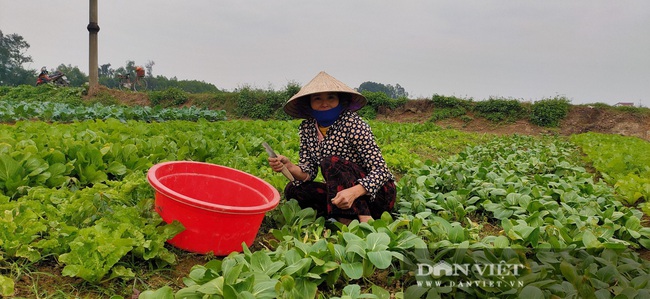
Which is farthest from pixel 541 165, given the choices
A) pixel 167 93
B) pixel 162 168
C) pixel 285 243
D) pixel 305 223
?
pixel 167 93

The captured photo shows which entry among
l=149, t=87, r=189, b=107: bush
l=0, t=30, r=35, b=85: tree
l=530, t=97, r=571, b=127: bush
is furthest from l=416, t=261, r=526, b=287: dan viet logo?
l=0, t=30, r=35, b=85: tree

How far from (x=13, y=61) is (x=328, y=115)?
79592 mm

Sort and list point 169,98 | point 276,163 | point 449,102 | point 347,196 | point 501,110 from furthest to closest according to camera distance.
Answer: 1. point 169,98
2. point 449,102
3. point 501,110
4. point 276,163
5. point 347,196

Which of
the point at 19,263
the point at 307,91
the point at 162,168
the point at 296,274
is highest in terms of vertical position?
Result: the point at 307,91

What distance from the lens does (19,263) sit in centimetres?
203

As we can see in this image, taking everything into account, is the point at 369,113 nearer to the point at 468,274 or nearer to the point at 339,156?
the point at 339,156

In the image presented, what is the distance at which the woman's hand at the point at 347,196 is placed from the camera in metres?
2.53

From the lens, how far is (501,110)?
803 inches

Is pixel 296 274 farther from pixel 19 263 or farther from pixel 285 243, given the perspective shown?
pixel 19 263

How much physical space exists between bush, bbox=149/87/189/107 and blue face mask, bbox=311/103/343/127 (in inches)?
860

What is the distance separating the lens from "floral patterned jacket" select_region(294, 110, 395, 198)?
2.74 metres

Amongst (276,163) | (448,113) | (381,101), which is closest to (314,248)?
(276,163)

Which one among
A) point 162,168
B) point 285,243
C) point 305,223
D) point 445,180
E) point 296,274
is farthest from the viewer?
point 445,180

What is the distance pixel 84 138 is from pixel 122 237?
8.50 ft
